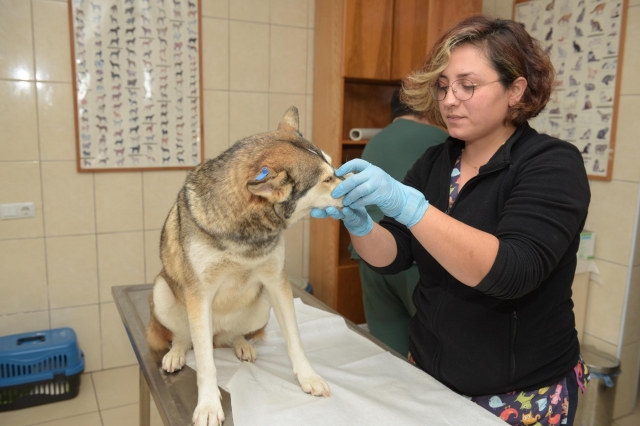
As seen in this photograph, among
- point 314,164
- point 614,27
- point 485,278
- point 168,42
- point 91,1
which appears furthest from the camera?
point 168,42

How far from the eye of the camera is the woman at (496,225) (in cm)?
109

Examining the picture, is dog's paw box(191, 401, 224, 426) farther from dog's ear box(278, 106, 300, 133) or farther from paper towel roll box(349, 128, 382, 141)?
paper towel roll box(349, 128, 382, 141)

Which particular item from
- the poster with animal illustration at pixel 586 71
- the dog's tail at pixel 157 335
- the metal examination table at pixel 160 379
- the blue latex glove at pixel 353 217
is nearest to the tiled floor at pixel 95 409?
the metal examination table at pixel 160 379

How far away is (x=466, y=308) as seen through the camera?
4.18 ft

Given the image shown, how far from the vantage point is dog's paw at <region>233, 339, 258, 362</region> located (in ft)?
4.87

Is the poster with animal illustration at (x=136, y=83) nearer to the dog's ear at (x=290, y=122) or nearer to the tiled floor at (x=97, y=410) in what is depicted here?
the tiled floor at (x=97, y=410)

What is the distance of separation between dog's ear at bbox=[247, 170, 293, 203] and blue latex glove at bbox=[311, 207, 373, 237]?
15cm

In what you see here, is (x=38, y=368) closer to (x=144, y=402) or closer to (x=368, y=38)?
(x=144, y=402)

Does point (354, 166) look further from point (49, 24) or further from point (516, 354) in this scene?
point (49, 24)

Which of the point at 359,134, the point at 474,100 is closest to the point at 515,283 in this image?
the point at 474,100

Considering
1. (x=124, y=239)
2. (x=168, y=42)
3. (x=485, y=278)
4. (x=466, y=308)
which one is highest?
(x=168, y=42)

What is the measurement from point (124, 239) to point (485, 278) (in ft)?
8.63

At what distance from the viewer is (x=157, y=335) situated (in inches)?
60.1

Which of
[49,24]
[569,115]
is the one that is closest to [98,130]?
[49,24]
